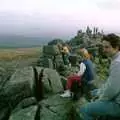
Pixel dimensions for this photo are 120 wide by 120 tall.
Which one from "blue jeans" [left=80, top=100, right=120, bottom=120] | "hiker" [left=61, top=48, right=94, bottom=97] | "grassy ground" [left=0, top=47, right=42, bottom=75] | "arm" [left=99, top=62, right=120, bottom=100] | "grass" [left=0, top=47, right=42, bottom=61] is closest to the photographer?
"arm" [left=99, top=62, right=120, bottom=100]

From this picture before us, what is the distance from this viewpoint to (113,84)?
11.0 metres

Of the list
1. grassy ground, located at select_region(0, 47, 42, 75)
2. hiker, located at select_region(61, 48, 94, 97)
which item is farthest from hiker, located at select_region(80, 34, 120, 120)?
grassy ground, located at select_region(0, 47, 42, 75)

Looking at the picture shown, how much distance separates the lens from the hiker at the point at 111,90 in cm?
1092

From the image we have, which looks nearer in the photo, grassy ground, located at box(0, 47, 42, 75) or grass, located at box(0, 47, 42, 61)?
grassy ground, located at box(0, 47, 42, 75)

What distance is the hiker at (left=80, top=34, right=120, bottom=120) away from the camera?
1092cm

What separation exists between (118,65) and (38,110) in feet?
19.7

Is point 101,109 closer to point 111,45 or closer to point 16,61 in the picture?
point 111,45

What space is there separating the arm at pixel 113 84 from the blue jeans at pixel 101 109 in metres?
0.22

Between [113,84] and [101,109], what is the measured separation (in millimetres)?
941

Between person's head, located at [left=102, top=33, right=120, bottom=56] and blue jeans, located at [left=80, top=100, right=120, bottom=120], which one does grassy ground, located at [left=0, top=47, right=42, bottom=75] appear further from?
person's head, located at [left=102, top=33, right=120, bottom=56]

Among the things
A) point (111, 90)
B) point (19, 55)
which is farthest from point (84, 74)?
point (19, 55)

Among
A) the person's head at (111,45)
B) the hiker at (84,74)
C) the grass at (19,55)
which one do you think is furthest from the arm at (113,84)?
the grass at (19,55)

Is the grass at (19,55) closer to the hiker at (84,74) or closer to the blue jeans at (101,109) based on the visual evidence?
the hiker at (84,74)

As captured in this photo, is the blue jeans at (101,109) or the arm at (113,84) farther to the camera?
the blue jeans at (101,109)
